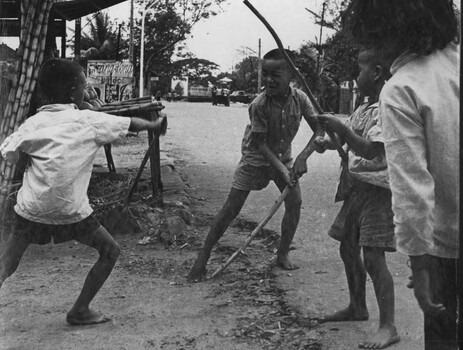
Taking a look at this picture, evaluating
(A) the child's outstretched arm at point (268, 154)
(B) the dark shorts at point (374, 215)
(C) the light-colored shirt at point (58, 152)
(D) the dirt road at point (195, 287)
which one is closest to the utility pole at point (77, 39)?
(C) the light-colored shirt at point (58, 152)

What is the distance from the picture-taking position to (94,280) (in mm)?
2383

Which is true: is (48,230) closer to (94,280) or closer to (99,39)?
(94,280)

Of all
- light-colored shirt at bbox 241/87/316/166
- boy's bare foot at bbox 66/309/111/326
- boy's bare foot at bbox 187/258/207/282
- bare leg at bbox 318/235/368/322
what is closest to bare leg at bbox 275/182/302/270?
light-colored shirt at bbox 241/87/316/166

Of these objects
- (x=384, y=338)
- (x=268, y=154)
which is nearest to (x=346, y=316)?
(x=384, y=338)

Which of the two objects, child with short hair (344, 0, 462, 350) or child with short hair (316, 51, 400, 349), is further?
child with short hair (316, 51, 400, 349)

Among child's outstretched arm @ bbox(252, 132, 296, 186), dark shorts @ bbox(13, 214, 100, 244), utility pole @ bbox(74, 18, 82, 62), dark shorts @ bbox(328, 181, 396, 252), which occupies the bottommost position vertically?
dark shorts @ bbox(13, 214, 100, 244)

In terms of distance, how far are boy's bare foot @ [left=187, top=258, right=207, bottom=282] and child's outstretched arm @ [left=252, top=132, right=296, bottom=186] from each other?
0.48 meters

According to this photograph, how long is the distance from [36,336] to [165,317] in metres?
0.41

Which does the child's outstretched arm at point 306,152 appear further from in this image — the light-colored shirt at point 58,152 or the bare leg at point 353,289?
the light-colored shirt at point 58,152

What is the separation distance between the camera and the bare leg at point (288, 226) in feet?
10.5

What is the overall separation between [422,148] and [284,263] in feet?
5.82

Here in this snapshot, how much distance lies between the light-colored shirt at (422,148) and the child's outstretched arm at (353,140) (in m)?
0.36

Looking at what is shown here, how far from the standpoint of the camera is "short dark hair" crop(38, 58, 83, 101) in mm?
2262

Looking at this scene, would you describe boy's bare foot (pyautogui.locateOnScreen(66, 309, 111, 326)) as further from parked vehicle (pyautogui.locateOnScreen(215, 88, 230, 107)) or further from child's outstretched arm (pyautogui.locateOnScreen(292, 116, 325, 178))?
child's outstretched arm (pyautogui.locateOnScreen(292, 116, 325, 178))
